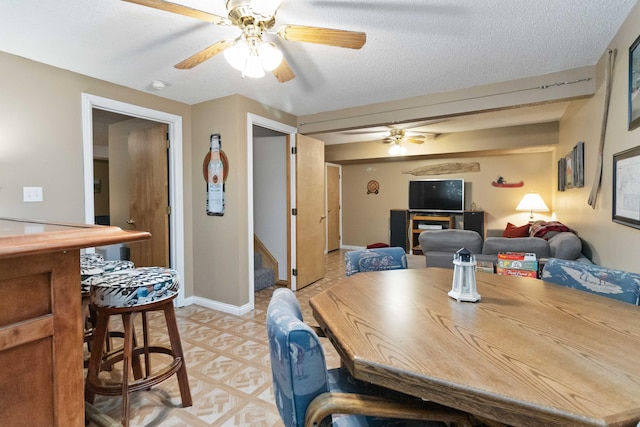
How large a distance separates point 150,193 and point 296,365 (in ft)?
10.6

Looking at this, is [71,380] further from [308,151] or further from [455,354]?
[308,151]

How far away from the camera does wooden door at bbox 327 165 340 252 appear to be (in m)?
6.88

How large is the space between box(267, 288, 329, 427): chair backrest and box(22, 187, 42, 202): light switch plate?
245 centimetres

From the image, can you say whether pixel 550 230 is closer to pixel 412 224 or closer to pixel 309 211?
pixel 309 211

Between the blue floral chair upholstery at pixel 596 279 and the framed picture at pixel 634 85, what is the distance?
0.82m

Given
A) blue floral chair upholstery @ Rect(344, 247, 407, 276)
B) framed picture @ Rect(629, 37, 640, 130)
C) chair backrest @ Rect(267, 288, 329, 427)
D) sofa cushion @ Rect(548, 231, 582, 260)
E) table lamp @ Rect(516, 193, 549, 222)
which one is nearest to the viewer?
chair backrest @ Rect(267, 288, 329, 427)

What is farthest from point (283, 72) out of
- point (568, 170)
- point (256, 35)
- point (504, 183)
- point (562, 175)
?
point (504, 183)

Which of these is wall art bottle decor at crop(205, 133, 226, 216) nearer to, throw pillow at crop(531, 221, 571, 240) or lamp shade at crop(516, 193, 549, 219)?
throw pillow at crop(531, 221, 571, 240)

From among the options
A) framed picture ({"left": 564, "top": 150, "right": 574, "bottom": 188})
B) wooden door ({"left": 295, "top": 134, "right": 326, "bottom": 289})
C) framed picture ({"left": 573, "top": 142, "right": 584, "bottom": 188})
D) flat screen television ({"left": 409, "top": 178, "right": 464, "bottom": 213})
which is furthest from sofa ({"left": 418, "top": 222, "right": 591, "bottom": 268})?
flat screen television ({"left": 409, "top": 178, "right": 464, "bottom": 213})

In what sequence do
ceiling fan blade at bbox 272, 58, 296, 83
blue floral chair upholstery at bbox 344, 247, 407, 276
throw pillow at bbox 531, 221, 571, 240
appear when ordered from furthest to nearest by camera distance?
throw pillow at bbox 531, 221, 571, 240, blue floral chair upholstery at bbox 344, 247, 407, 276, ceiling fan blade at bbox 272, 58, 296, 83

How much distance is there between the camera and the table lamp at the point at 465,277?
50.0 inches

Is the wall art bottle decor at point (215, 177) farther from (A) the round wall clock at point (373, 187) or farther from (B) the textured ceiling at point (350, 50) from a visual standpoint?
Answer: (A) the round wall clock at point (373, 187)

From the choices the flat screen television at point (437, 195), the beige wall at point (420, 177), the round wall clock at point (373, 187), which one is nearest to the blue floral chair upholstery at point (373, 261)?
the flat screen television at point (437, 195)

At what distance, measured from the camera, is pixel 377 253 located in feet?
7.02
